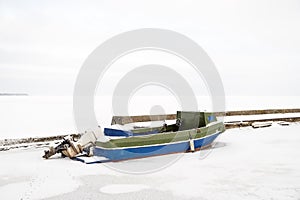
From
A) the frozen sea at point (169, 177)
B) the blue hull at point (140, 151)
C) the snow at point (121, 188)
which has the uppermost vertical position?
the blue hull at point (140, 151)

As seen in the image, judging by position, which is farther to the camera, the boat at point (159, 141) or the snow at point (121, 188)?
the boat at point (159, 141)

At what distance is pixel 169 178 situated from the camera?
7.83 m

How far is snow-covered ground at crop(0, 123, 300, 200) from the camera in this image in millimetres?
6522

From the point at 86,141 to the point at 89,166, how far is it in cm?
138

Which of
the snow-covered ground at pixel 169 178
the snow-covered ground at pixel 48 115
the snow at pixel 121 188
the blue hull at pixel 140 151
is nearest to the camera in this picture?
the snow-covered ground at pixel 169 178

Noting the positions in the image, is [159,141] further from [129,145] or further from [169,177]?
[169,177]

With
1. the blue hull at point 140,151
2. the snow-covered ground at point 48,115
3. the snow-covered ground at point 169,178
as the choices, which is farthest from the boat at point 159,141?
the snow-covered ground at point 48,115

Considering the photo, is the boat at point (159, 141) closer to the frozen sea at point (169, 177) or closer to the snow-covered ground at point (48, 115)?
the frozen sea at point (169, 177)

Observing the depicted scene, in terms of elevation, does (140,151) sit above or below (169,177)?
above

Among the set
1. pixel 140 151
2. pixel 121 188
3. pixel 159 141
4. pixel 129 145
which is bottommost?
pixel 121 188

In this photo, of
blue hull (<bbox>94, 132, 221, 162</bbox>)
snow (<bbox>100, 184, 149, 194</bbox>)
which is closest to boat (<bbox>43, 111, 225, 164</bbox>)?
blue hull (<bbox>94, 132, 221, 162</bbox>)

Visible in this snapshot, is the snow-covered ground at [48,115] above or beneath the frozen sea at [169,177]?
above

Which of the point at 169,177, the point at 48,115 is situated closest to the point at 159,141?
the point at 169,177

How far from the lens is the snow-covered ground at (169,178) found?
257 inches
